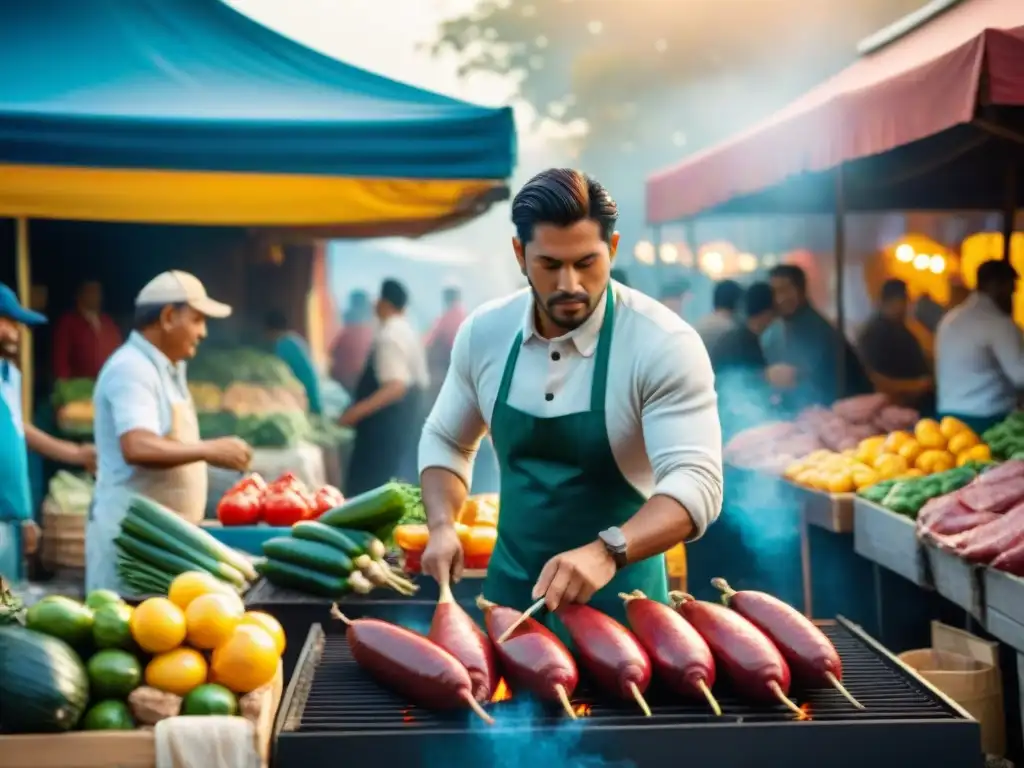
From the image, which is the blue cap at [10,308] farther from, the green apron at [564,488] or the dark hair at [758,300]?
the dark hair at [758,300]

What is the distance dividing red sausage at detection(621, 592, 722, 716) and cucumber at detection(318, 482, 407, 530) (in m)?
2.22

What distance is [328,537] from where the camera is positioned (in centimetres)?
463

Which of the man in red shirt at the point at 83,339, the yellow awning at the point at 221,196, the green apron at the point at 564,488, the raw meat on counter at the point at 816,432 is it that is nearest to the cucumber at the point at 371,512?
the green apron at the point at 564,488

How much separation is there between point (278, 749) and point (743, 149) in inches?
278

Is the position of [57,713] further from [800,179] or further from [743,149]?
[800,179]

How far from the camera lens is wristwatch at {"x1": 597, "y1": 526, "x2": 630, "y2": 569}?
274 centimetres

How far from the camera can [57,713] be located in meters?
2.79

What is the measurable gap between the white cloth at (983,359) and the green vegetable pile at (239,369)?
5073mm

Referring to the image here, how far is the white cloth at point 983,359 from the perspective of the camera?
24.4ft

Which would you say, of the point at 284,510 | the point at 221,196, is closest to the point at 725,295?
the point at 221,196

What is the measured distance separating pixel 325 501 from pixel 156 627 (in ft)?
8.86

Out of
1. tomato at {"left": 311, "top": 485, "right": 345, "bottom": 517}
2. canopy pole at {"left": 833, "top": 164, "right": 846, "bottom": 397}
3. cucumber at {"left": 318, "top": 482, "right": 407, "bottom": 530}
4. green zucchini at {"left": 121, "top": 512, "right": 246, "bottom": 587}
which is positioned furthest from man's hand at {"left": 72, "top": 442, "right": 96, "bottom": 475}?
canopy pole at {"left": 833, "top": 164, "right": 846, "bottom": 397}

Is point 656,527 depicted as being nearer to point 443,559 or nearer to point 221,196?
point 443,559

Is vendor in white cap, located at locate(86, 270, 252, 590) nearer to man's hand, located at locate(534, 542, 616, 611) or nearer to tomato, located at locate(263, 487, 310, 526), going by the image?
tomato, located at locate(263, 487, 310, 526)
